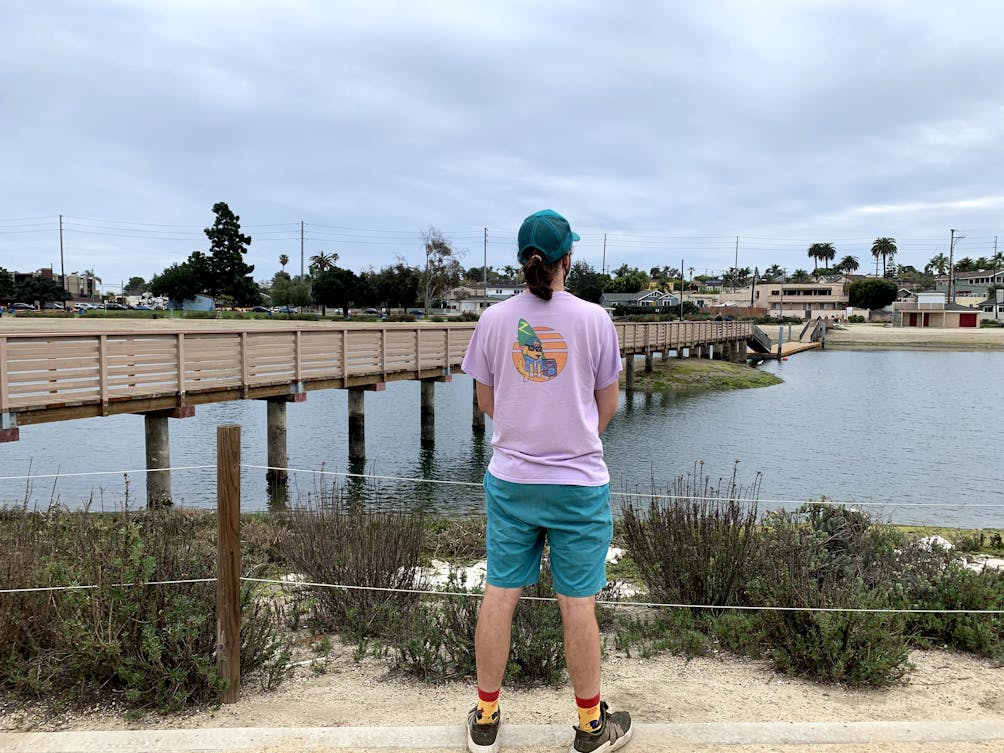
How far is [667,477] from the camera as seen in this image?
17578mm

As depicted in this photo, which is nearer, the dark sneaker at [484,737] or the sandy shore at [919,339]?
the dark sneaker at [484,737]

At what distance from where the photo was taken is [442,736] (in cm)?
332

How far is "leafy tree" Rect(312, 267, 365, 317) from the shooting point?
88812 millimetres

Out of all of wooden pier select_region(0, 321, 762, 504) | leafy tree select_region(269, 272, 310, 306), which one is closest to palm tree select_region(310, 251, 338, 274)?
leafy tree select_region(269, 272, 310, 306)

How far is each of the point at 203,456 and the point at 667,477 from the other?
35.6 ft

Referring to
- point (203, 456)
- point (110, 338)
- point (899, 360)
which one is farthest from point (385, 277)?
point (110, 338)

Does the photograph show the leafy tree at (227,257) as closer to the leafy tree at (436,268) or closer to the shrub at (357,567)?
the leafy tree at (436,268)

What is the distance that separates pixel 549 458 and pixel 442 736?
126 centimetres

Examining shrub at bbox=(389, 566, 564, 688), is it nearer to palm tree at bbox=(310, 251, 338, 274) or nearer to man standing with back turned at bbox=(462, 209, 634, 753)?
man standing with back turned at bbox=(462, 209, 634, 753)

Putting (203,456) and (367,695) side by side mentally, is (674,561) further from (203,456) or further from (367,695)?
(203,456)

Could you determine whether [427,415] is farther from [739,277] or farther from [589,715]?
[739,277]

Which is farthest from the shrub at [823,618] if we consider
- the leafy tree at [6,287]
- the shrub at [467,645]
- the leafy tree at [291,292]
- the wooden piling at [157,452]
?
the leafy tree at [6,287]

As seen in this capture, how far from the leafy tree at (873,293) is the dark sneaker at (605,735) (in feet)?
404

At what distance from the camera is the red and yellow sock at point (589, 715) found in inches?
124
